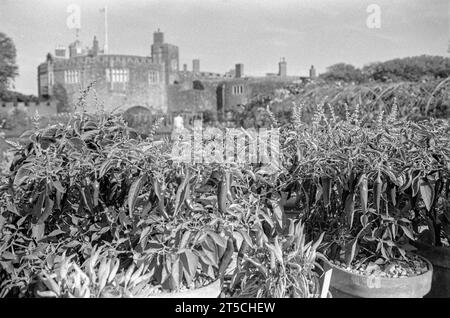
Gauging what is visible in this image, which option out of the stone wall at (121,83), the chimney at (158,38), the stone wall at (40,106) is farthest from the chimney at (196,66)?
the stone wall at (40,106)

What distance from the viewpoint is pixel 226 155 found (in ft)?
6.70

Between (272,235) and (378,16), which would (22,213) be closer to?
(272,235)

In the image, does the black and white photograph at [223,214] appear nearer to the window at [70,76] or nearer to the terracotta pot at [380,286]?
the terracotta pot at [380,286]

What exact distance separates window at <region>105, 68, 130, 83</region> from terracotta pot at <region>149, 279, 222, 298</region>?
42015 mm

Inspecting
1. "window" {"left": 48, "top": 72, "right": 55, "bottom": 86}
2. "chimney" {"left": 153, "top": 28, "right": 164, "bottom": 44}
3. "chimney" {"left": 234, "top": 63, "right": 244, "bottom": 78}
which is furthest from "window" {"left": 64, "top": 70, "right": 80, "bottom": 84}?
"chimney" {"left": 234, "top": 63, "right": 244, "bottom": 78}

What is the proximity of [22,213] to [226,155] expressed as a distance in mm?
989

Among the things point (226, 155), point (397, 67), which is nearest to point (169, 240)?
point (226, 155)

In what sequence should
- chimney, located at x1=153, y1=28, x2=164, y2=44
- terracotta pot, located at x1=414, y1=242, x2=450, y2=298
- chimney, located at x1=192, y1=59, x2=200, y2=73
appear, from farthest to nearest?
chimney, located at x1=192, y1=59, x2=200, y2=73
chimney, located at x1=153, y1=28, x2=164, y2=44
terracotta pot, located at x1=414, y1=242, x2=450, y2=298

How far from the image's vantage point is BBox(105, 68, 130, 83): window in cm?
4202

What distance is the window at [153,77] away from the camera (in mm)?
44656

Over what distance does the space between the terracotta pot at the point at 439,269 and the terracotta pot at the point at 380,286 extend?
0.29m

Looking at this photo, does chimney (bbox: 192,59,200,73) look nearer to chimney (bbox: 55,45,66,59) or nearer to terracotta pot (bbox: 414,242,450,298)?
chimney (bbox: 55,45,66,59)

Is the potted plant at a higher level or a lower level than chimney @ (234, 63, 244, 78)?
lower

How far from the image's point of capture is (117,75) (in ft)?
140
